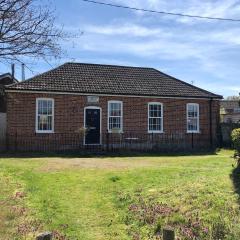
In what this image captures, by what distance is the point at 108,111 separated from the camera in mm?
30203

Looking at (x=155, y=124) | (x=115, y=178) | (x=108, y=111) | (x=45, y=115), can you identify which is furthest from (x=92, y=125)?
(x=115, y=178)

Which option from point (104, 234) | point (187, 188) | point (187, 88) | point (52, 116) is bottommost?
point (104, 234)

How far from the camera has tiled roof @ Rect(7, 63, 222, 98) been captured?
29312 mm

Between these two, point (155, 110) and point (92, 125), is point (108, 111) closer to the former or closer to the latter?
point (92, 125)

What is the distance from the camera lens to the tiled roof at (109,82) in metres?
29.3

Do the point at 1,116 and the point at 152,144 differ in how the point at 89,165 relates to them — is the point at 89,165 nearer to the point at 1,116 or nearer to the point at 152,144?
the point at 152,144

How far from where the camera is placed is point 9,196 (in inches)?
524

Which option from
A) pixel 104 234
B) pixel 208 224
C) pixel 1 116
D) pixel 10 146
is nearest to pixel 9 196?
pixel 104 234

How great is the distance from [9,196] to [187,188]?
4.77 meters

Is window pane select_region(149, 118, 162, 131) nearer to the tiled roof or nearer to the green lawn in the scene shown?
the tiled roof

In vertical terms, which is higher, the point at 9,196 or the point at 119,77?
the point at 119,77

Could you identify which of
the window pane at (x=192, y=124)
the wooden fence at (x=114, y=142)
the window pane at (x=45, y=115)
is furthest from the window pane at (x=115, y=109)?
the window pane at (x=192, y=124)

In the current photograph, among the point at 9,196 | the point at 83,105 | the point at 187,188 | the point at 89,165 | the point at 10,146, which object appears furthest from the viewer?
the point at 83,105

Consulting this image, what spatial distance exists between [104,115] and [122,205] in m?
18.1
